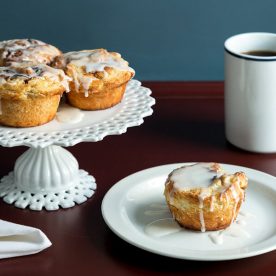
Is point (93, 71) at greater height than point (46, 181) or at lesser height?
greater

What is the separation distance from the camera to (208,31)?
2.35 metres

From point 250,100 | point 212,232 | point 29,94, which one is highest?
point 29,94

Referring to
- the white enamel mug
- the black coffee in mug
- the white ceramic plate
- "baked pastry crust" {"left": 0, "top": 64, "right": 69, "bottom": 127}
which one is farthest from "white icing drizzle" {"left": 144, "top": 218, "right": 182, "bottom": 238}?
the black coffee in mug

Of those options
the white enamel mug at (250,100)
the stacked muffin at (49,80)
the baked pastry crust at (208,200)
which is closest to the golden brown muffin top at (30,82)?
the stacked muffin at (49,80)

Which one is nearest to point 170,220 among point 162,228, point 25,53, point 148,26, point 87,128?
point 162,228

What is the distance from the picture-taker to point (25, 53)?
168cm

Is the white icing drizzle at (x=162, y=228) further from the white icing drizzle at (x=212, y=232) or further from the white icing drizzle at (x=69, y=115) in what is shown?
the white icing drizzle at (x=69, y=115)

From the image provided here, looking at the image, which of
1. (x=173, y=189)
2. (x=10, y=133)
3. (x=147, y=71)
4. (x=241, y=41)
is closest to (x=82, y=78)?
(x=10, y=133)

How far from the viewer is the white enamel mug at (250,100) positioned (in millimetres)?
1775

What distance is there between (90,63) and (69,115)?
0.11 meters

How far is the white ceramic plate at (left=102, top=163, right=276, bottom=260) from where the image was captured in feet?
4.63

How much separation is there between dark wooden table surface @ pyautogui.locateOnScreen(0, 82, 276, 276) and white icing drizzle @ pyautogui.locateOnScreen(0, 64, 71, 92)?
0.24 metres

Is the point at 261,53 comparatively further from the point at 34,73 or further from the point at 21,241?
the point at 21,241

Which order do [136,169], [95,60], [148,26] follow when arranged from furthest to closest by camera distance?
[148,26], [136,169], [95,60]
